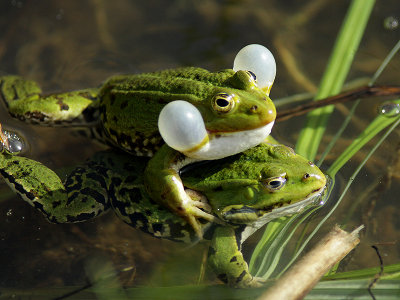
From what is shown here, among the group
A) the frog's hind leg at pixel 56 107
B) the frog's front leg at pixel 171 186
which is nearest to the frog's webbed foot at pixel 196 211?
the frog's front leg at pixel 171 186

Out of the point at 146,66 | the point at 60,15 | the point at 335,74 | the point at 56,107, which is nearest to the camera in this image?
the point at 56,107

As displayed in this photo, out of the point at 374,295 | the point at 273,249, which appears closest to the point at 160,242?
the point at 273,249

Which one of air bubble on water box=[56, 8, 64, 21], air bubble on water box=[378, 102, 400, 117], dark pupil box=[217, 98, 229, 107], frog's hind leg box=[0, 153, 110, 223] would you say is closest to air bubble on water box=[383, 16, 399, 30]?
air bubble on water box=[378, 102, 400, 117]

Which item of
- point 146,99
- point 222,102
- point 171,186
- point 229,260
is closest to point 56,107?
point 146,99

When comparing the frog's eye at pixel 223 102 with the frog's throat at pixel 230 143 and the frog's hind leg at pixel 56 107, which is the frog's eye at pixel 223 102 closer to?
the frog's throat at pixel 230 143

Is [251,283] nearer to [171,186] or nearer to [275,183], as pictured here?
[275,183]
